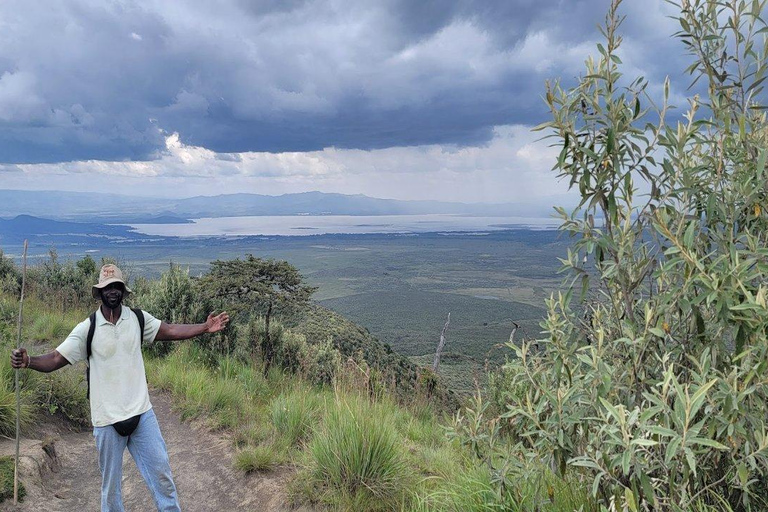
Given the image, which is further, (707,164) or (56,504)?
(56,504)

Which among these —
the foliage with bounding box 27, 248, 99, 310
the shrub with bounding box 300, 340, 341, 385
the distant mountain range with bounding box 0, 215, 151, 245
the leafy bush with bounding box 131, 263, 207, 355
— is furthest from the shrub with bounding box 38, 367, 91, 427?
the distant mountain range with bounding box 0, 215, 151, 245

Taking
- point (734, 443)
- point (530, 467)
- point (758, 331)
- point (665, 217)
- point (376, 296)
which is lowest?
point (376, 296)

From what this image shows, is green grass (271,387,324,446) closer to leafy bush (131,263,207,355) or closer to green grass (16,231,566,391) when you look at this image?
leafy bush (131,263,207,355)

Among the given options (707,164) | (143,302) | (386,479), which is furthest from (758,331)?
(143,302)

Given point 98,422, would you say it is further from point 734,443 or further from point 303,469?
point 734,443

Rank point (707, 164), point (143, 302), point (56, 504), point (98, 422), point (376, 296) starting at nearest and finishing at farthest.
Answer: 1. point (707, 164)
2. point (98, 422)
3. point (56, 504)
4. point (143, 302)
5. point (376, 296)

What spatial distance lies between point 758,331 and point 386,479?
3157mm

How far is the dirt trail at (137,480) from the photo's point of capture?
4.41 m

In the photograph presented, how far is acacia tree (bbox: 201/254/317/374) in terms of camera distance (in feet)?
29.0

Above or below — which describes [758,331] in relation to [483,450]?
above

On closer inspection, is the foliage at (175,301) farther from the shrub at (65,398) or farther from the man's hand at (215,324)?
the man's hand at (215,324)

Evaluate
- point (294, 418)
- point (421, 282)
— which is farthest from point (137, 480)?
point (421, 282)

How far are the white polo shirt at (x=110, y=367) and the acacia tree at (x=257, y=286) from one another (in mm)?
5055

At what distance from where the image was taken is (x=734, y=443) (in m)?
1.75
